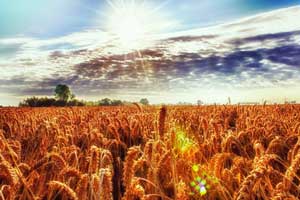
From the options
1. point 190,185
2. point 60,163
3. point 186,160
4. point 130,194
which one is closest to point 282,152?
point 186,160

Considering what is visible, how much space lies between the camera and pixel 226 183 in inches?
130

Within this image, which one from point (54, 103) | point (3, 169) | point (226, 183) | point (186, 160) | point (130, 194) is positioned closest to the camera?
point (130, 194)

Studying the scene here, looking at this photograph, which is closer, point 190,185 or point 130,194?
point 130,194

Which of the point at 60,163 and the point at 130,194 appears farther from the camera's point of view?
the point at 60,163

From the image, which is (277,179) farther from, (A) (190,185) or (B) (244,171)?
(A) (190,185)

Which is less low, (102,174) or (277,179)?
(102,174)

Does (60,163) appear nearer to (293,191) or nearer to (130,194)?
(130,194)

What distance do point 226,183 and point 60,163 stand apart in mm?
1371

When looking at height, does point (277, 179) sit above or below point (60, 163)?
below

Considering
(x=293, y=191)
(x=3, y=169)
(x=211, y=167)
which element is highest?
(x=3, y=169)

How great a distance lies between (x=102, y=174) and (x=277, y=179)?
2888 millimetres

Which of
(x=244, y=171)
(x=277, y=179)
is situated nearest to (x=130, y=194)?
(x=244, y=171)

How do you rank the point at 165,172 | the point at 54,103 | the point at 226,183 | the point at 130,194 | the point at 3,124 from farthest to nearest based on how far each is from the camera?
the point at 54,103 → the point at 3,124 → the point at 165,172 → the point at 226,183 → the point at 130,194

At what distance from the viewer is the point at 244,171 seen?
4.04 m
